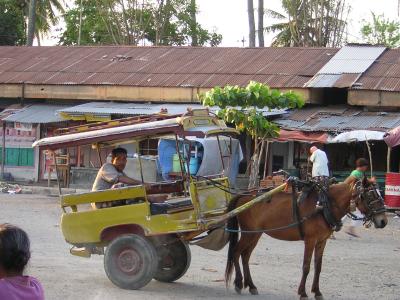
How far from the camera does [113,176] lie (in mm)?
9133

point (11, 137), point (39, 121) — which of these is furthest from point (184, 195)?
point (11, 137)

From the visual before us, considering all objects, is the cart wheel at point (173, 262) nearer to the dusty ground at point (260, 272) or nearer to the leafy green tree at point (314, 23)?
the dusty ground at point (260, 272)

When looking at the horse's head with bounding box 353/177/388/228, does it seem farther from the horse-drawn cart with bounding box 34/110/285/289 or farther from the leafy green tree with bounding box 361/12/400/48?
the leafy green tree with bounding box 361/12/400/48

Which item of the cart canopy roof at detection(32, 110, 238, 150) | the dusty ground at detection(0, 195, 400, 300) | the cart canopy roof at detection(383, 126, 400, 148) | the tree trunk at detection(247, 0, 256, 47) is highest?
the tree trunk at detection(247, 0, 256, 47)

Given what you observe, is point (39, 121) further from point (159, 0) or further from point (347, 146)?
point (159, 0)

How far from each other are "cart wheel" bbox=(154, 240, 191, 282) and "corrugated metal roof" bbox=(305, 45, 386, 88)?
1341 cm

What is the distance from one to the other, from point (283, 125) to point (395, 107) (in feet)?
10.9

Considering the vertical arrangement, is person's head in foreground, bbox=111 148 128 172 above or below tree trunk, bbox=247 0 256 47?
below

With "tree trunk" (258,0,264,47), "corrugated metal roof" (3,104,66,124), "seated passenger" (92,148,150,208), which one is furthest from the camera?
"tree trunk" (258,0,264,47)

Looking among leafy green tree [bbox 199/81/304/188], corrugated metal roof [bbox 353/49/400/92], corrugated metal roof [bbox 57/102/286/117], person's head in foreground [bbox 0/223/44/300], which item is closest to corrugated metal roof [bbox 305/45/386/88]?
corrugated metal roof [bbox 353/49/400/92]

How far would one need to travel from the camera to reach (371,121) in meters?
20.5

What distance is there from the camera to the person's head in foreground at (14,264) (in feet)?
10.7

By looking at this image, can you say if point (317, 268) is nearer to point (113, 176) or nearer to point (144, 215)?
point (144, 215)

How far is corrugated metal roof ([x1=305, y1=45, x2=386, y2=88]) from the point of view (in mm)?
22203
